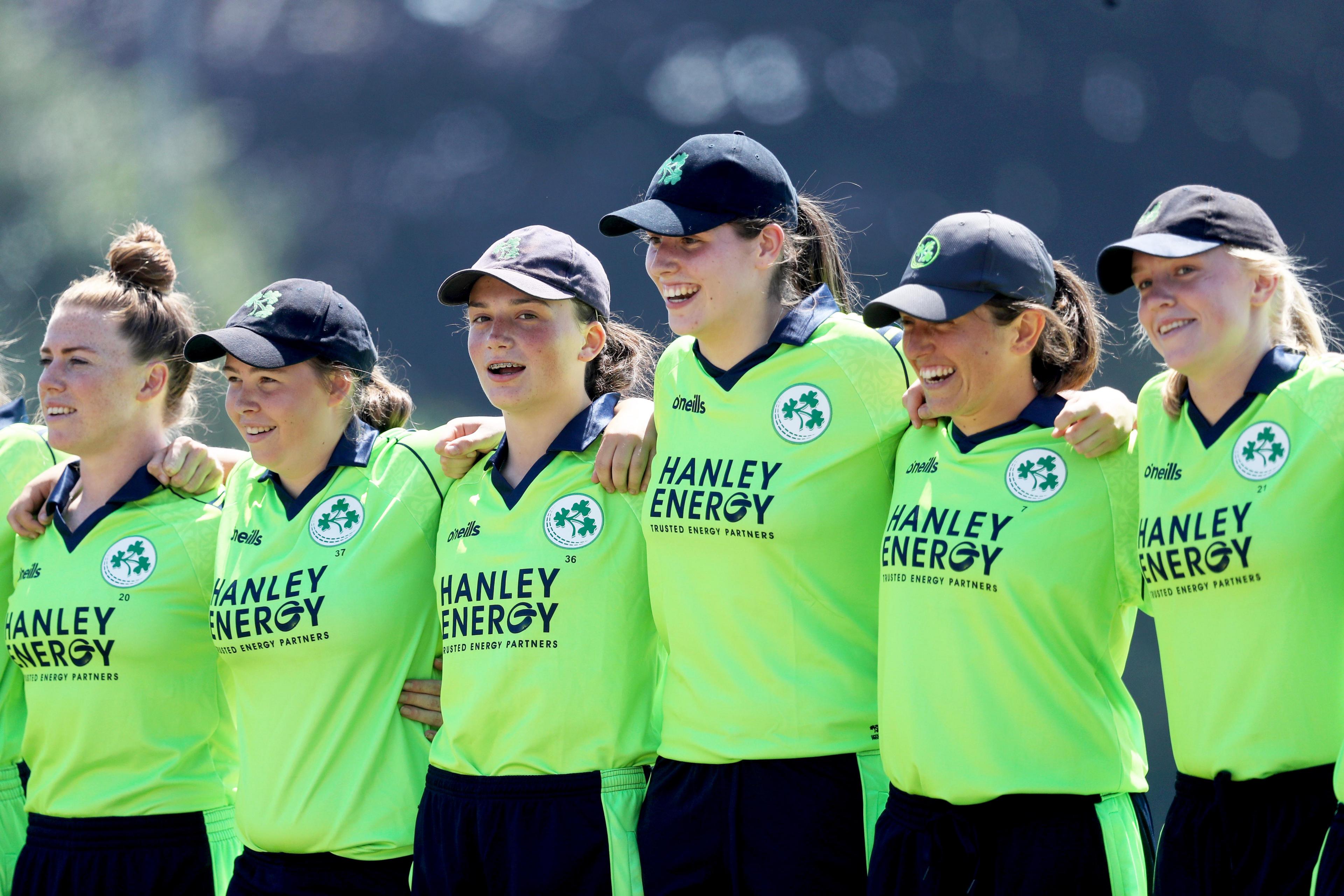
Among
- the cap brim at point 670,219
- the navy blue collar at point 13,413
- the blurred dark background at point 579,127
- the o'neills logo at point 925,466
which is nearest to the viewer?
the o'neills logo at point 925,466

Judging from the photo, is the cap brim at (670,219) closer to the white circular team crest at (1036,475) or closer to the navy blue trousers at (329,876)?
the white circular team crest at (1036,475)

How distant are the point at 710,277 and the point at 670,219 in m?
0.15

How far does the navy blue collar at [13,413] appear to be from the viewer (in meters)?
4.39

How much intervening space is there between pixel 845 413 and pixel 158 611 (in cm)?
185

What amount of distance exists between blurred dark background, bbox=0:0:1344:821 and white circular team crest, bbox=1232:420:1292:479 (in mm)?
2666

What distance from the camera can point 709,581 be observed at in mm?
2812

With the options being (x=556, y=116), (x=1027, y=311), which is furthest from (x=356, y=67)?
(x=1027, y=311)

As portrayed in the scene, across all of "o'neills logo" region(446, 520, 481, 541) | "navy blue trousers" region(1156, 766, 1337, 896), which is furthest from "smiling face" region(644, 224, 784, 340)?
"navy blue trousers" region(1156, 766, 1337, 896)

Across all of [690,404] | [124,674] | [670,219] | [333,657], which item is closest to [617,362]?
[690,404]

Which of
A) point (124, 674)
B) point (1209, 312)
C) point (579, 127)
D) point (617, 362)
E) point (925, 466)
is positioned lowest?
point (124, 674)

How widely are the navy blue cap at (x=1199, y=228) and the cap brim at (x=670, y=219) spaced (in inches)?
32.5

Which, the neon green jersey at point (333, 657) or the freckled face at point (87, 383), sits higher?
the freckled face at point (87, 383)

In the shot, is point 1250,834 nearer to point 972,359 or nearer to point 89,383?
point 972,359

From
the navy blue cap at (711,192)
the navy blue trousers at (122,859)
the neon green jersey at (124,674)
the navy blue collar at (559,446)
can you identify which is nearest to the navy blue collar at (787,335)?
the navy blue cap at (711,192)
